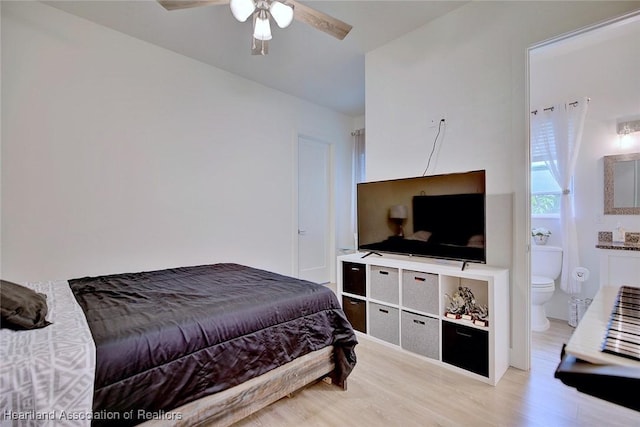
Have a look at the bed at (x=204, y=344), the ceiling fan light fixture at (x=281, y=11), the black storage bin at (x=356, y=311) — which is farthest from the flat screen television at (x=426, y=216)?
the ceiling fan light fixture at (x=281, y=11)

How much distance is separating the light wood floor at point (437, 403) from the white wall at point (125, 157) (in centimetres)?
205

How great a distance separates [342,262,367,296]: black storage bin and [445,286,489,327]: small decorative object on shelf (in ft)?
2.46

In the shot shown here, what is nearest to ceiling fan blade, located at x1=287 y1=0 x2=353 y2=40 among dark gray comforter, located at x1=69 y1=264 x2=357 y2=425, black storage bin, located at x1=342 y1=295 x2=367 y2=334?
dark gray comforter, located at x1=69 y1=264 x2=357 y2=425

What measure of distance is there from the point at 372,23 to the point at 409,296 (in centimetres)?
242

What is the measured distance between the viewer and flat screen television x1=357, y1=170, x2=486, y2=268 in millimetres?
2283

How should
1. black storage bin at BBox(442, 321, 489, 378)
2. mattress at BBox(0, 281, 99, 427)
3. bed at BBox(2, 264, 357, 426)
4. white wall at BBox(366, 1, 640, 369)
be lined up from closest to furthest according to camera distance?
mattress at BBox(0, 281, 99, 427), bed at BBox(2, 264, 357, 426), black storage bin at BBox(442, 321, 489, 378), white wall at BBox(366, 1, 640, 369)

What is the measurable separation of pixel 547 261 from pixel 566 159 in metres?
1.11

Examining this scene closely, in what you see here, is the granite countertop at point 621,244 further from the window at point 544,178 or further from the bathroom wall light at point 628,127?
the bathroom wall light at point 628,127

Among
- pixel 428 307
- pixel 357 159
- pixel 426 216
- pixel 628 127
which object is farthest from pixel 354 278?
pixel 628 127

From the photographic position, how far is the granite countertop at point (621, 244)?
2.73 m

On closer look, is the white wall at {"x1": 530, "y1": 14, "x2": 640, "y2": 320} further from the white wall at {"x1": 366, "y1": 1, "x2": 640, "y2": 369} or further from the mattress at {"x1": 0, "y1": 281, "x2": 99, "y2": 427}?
the mattress at {"x1": 0, "y1": 281, "x2": 99, "y2": 427}

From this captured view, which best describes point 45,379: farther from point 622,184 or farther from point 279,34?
point 622,184

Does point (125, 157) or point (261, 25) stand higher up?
point (261, 25)

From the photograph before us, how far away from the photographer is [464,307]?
7.71 feet
